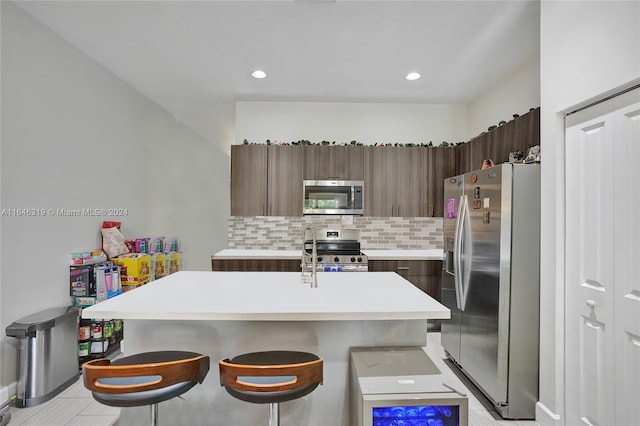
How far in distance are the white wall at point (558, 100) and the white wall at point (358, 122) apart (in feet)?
7.49

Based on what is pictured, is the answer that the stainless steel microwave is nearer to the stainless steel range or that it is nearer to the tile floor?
the stainless steel range

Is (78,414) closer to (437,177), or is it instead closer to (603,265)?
(603,265)

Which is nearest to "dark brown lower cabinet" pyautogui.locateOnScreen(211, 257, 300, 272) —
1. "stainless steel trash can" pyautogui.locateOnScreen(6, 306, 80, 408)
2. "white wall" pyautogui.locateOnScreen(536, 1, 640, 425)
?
"stainless steel trash can" pyautogui.locateOnScreen(6, 306, 80, 408)

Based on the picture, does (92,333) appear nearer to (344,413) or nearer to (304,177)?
(344,413)

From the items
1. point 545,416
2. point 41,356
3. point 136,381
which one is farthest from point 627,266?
point 41,356

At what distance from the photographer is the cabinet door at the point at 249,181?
4211mm

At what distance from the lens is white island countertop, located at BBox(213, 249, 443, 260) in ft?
12.8

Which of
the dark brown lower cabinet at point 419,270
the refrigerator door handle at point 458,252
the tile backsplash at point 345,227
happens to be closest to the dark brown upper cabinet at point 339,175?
the tile backsplash at point 345,227

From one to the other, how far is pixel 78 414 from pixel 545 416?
313 cm

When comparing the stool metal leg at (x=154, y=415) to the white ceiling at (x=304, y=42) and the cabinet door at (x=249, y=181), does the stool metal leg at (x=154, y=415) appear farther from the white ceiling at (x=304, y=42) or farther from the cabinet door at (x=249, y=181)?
the cabinet door at (x=249, y=181)

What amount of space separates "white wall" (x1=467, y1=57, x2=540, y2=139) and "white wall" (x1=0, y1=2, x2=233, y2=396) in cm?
430

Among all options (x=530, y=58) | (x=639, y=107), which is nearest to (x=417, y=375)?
(x=639, y=107)

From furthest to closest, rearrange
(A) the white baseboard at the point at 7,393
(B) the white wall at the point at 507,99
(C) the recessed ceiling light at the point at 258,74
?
1. (C) the recessed ceiling light at the point at 258,74
2. (B) the white wall at the point at 507,99
3. (A) the white baseboard at the point at 7,393

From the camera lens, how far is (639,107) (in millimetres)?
1560
